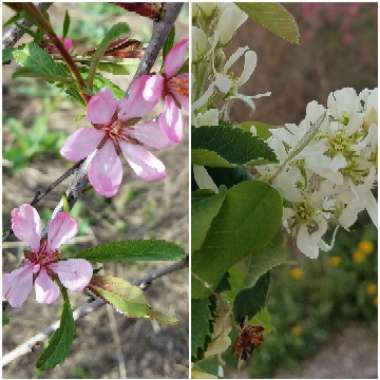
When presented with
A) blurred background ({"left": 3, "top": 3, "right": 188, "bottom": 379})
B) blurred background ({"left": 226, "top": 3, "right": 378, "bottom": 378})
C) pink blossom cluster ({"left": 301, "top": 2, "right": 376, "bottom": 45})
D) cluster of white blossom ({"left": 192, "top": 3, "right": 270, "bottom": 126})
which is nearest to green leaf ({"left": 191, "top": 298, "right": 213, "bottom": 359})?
cluster of white blossom ({"left": 192, "top": 3, "right": 270, "bottom": 126})

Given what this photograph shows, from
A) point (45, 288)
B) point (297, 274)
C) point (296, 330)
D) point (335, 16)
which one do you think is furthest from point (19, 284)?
point (335, 16)

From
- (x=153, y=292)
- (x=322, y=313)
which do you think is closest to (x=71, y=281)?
(x=153, y=292)

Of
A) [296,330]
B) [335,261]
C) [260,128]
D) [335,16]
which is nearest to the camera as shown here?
[260,128]

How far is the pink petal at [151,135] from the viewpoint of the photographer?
1.76 ft

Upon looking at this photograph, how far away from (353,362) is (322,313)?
0.59 ft

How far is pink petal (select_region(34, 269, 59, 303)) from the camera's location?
57 cm

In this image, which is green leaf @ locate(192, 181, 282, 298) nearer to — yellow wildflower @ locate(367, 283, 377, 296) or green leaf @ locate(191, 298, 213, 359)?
green leaf @ locate(191, 298, 213, 359)

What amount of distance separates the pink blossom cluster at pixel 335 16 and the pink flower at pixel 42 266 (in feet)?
7.29

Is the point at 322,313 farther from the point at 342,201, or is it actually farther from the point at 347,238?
the point at 342,201

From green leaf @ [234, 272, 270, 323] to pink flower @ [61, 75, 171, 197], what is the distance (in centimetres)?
13

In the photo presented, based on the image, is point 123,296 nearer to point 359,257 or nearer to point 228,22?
point 228,22

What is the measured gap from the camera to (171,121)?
20.8 inches

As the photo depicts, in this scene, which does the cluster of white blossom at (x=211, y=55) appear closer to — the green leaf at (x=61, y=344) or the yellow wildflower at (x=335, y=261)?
the green leaf at (x=61, y=344)

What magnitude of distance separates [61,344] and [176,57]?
0.77 feet
